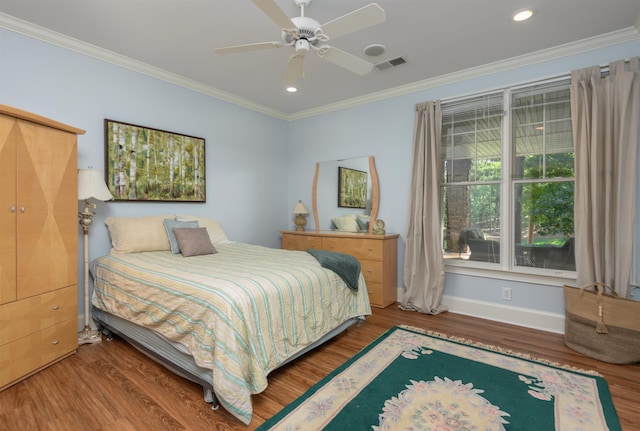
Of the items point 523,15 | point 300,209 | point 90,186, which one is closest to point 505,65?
point 523,15

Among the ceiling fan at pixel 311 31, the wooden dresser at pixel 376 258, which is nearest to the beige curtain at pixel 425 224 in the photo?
the wooden dresser at pixel 376 258

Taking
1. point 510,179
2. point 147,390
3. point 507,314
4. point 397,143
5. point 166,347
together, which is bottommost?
point 147,390

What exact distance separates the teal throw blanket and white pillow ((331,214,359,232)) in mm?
1463

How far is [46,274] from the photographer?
2221 millimetres

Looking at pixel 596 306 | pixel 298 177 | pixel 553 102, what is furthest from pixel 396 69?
pixel 596 306

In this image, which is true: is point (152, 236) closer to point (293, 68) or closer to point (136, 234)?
point (136, 234)

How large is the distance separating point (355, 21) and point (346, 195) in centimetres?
262

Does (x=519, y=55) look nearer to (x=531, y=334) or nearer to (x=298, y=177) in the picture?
(x=531, y=334)

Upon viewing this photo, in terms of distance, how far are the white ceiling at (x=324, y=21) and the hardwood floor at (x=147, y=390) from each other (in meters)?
2.64

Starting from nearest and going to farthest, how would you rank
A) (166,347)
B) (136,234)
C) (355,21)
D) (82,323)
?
(355,21), (166,347), (82,323), (136,234)

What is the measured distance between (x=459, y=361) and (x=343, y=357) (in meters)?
0.87

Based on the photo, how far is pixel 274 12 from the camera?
1740 millimetres

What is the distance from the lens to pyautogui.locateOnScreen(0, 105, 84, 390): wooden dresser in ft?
6.50

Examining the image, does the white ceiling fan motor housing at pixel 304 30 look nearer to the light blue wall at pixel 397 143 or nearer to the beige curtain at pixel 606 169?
the light blue wall at pixel 397 143
